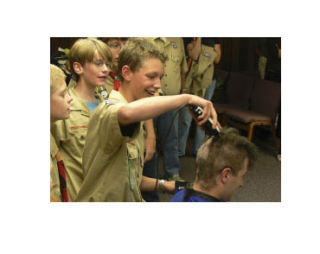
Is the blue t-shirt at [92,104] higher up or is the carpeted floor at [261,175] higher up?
the blue t-shirt at [92,104]

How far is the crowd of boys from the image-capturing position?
178 cm


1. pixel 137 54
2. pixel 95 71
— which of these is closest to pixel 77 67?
pixel 95 71

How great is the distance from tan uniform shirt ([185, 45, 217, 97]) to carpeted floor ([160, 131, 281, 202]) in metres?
0.34

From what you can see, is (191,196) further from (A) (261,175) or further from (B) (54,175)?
(B) (54,175)

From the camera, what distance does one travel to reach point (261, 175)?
1.93m

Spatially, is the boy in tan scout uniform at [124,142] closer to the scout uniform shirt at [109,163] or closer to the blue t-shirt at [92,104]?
the scout uniform shirt at [109,163]

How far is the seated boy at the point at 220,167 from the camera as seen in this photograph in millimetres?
1839

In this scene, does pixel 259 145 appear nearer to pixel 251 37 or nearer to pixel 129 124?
pixel 251 37

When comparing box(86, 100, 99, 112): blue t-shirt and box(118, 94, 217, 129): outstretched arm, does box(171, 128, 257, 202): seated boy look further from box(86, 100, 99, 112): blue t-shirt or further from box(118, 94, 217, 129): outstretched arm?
box(86, 100, 99, 112): blue t-shirt

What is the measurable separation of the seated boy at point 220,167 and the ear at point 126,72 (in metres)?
0.45

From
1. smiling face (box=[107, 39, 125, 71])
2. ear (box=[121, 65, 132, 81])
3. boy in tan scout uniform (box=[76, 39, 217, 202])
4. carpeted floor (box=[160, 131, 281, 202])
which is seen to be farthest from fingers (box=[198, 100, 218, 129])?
smiling face (box=[107, 39, 125, 71])

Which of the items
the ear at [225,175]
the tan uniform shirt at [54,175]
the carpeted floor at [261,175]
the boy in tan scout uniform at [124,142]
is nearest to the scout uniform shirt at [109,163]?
the boy in tan scout uniform at [124,142]
